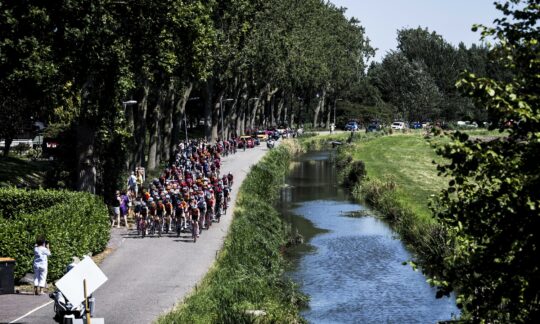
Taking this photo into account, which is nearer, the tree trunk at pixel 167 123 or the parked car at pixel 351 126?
the tree trunk at pixel 167 123

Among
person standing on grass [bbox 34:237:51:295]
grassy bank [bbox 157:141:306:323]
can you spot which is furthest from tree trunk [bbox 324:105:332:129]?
person standing on grass [bbox 34:237:51:295]

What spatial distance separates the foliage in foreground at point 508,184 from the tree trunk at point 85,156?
86.5 ft

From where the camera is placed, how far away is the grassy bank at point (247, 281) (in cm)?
2092

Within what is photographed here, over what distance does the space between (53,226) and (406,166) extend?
5116 centimetres

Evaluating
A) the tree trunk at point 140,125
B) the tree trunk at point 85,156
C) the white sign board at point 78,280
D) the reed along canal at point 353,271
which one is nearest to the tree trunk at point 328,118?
the reed along canal at point 353,271

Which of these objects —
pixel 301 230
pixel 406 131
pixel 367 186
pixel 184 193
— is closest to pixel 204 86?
pixel 367 186

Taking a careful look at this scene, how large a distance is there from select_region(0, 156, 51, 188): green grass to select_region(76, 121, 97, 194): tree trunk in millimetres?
12545

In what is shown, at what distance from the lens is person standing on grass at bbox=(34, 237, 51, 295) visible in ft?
76.6

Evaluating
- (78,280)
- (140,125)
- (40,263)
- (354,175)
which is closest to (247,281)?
(40,263)

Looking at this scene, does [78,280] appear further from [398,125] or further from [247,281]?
[398,125]

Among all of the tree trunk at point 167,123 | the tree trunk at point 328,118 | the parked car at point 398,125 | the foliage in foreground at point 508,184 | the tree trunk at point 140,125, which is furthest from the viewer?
the tree trunk at point 328,118

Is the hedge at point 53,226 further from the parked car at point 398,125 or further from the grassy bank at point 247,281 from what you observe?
the parked car at point 398,125

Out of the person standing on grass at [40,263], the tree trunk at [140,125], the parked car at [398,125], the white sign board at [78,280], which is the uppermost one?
the parked car at [398,125]

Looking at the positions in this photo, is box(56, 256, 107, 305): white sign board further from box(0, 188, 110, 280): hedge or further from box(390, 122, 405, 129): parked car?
box(390, 122, 405, 129): parked car
